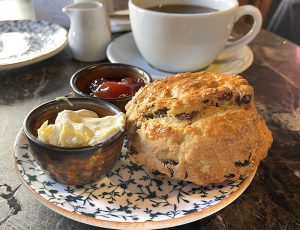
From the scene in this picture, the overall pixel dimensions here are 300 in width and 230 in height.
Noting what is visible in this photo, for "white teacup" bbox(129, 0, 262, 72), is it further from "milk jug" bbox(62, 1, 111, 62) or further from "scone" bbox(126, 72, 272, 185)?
"scone" bbox(126, 72, 272, 185)

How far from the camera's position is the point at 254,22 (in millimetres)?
1495

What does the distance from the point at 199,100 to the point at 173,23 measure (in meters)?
0.51

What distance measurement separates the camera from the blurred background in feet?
6.70

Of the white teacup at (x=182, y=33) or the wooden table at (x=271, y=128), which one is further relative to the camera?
the white teacup at (x=182, y=33)

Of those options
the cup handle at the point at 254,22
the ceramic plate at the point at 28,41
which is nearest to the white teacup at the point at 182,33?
the cup handle at the point at 254,22

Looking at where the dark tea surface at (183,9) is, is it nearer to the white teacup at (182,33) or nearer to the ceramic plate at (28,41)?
the white teacup at (182,33)

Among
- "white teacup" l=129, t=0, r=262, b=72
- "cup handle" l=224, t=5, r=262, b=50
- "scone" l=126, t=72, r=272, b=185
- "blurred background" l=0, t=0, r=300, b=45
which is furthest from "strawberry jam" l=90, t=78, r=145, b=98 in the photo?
"blurred background" l=0, t=0, r=300, b=45

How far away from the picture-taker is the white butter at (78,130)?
2.55 ft

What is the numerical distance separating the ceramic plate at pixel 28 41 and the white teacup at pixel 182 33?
388 mm

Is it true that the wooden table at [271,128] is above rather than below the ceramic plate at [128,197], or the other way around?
below

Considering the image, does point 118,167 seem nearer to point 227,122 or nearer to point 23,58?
point 227,122

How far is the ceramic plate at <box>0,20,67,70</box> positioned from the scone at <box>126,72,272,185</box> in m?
0.69

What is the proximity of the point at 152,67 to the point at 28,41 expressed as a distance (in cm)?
57

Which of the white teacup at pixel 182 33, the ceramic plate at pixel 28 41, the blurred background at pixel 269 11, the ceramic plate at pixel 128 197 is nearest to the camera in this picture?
the ceramic plate at pixel 128 197
